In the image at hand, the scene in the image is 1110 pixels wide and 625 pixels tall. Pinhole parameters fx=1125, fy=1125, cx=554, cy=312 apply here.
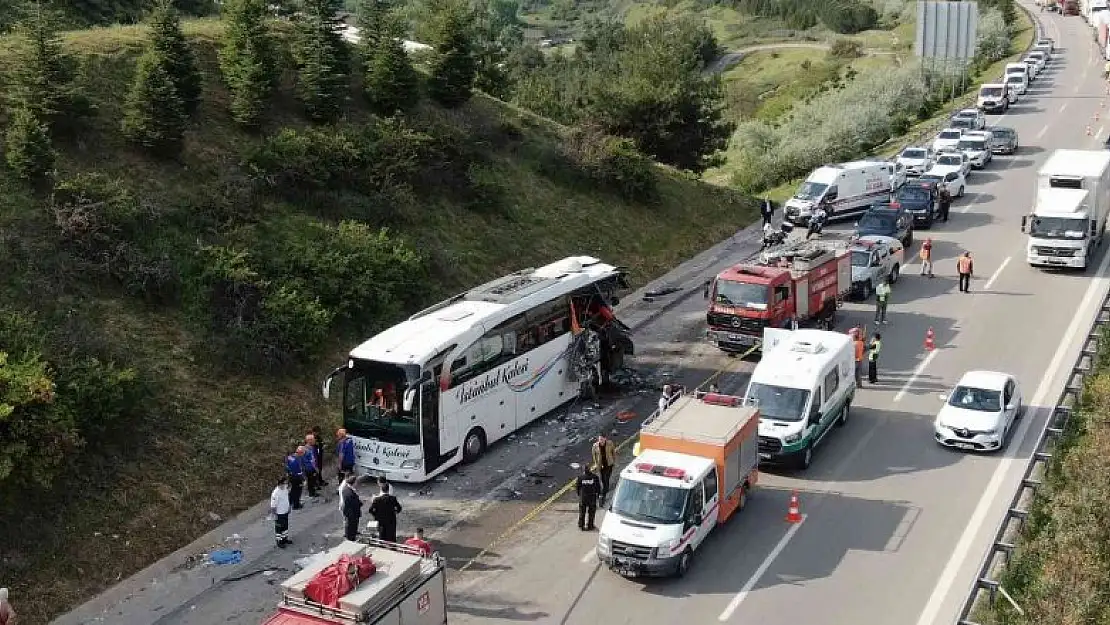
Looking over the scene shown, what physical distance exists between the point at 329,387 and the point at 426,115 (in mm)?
18288

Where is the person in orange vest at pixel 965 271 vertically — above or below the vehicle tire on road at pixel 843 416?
above

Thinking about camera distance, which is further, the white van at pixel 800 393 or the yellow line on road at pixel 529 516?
the white van at pixel 800 393

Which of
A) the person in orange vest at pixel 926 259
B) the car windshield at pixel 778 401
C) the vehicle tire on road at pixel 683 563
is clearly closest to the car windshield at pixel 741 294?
the car windshield at pixel 778 401

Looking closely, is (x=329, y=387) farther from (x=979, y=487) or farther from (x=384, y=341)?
(x=979, y=487)

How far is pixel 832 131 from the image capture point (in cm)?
6119

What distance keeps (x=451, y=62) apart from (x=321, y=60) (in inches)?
252

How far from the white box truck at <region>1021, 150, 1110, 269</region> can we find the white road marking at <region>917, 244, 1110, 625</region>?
1955 millimetres

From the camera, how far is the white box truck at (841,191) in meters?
44.3

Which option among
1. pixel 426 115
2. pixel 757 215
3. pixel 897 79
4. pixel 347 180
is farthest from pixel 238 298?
pixel 897 79

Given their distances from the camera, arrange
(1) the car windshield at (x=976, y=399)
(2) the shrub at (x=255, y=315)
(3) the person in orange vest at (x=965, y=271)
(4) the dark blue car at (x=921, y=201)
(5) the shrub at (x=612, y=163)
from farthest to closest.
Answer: (4) the dark blue car at (x=921, y=201) → (5) the shrub at (x=612, y=163) → (3) the person in orange vest at (x=965, y=271) → (2) the shrub at (x=255, y=315) → (1) the car windshield at (x=976, y=399)

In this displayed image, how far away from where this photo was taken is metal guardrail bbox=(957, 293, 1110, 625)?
17.1 metres

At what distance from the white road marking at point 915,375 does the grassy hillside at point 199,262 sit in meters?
11.2

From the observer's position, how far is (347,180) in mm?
33625

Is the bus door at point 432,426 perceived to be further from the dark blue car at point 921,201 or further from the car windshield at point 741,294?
the dark blue car at point 921,201
